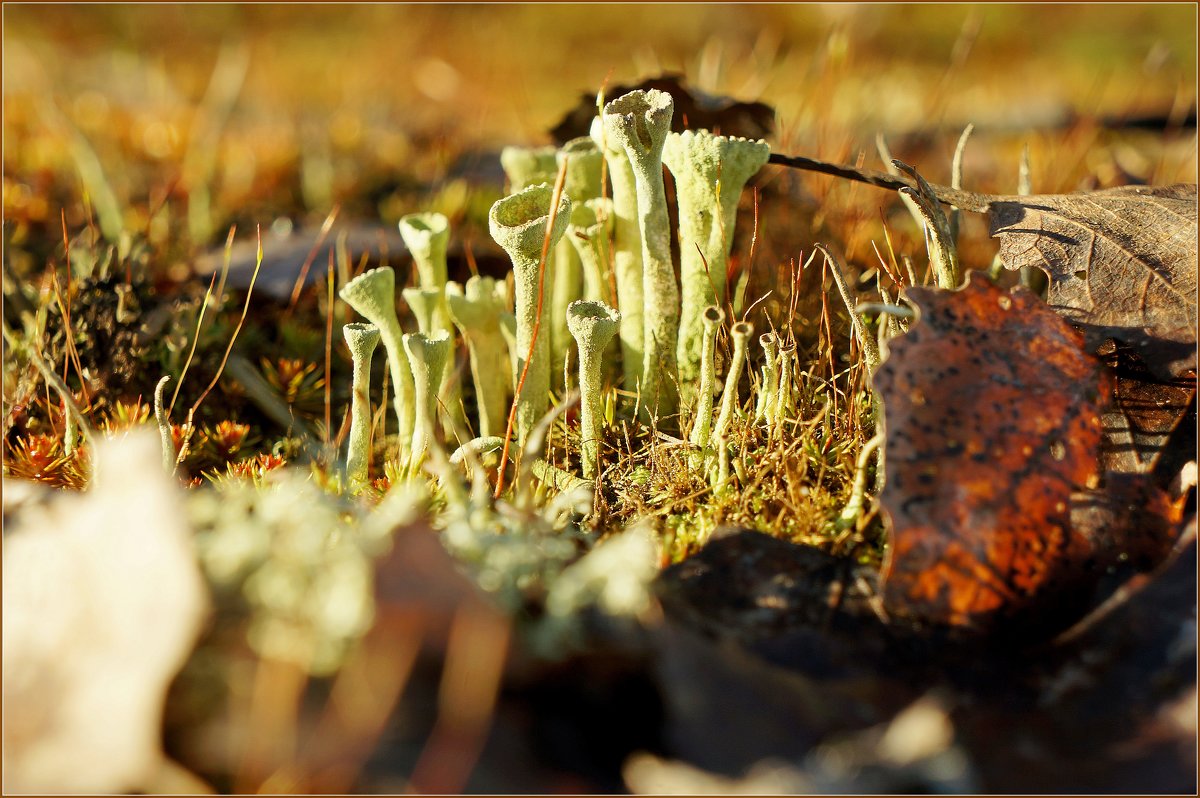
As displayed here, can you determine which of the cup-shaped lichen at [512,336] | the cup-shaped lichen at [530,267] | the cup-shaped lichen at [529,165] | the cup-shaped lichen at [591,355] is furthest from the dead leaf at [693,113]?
the cup-shaped lichen at [591,355]

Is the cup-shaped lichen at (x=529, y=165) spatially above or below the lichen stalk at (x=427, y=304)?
A: above

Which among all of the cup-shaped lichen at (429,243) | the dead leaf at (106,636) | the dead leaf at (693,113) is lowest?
the dead leaf at (106,636)

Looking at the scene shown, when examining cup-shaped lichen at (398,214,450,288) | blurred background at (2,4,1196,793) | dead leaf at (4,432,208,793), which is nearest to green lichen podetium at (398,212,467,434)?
cup-shaped lichen at (398,214,450,288)

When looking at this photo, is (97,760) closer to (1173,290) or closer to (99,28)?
(1173,290)

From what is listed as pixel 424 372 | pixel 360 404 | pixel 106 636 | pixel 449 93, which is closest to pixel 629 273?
pixel 424 372

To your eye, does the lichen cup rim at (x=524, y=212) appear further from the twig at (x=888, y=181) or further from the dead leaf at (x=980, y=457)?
the dead leaf at (x=980, y=457)

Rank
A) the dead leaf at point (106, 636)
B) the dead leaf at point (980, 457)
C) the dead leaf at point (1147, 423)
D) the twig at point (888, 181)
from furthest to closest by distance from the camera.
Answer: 1. the twig at point (888, 181)
2. the dead leaf at point (1147, 423)
3. the dead leaf at point (980, 457)
4. the dead leaf at point (106, 636)

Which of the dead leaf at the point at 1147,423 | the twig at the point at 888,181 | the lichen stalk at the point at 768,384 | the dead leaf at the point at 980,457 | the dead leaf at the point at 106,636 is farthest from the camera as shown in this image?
the twig at the point at 888,181

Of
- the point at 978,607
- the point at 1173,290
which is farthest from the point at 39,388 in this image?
the point at 1173,290
